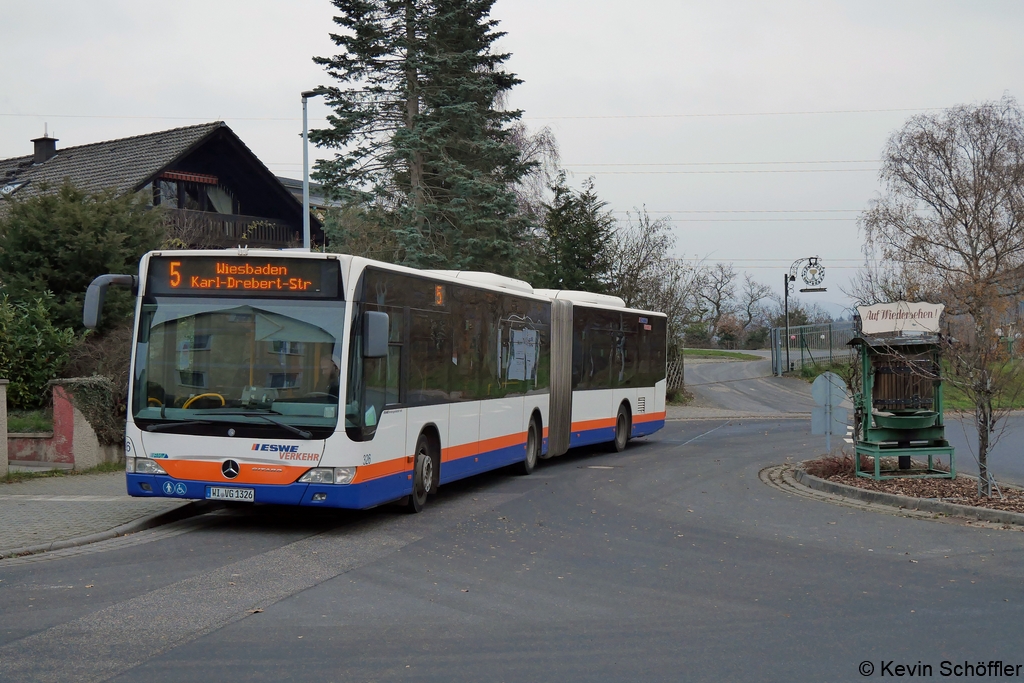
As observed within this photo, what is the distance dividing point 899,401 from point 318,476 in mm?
8021

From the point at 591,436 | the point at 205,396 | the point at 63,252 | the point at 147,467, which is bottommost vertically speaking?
the point at 591,436

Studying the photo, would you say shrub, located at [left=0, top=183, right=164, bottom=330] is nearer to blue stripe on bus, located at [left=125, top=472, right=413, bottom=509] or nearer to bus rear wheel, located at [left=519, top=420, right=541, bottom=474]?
bus rear wheel, located at [left=519, top=420, right=541, bottom=474]

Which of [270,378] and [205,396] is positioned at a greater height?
[270,378]

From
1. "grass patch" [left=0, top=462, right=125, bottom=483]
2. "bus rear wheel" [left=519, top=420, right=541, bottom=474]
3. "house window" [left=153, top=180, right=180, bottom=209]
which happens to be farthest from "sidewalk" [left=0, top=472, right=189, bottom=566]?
"house window" [left=153, top=180, right=180, bottom=209]

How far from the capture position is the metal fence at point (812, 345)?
48.4 m

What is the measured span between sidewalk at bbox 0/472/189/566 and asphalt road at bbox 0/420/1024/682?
1.91 ft

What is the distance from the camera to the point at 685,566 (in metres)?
9.20

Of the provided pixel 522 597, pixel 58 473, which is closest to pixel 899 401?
pixel 522 597

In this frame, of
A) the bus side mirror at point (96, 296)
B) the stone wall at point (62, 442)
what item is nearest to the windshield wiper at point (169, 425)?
the bus side mirror at point (96, 296)

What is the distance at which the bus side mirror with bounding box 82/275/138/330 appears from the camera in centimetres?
1044

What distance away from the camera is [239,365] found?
35.1 feet

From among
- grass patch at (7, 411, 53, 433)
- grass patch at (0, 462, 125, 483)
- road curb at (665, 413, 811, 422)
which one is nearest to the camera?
grass patch at (0, 462, 125, 483)

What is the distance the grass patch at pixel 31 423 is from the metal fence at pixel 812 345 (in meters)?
36.1

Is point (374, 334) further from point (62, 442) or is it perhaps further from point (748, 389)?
point (748, 389)
